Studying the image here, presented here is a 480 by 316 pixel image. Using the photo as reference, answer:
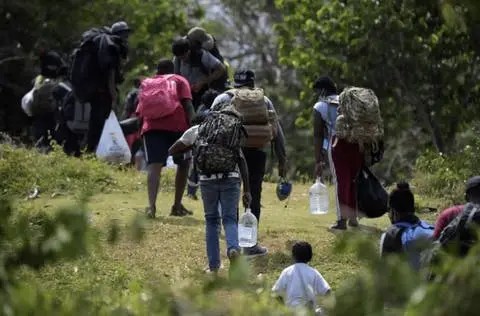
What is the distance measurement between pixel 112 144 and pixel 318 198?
392 centimetres

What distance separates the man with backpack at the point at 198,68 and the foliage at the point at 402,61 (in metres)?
10.1

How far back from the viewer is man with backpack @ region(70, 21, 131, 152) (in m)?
14.9

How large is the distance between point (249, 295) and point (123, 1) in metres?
24.3

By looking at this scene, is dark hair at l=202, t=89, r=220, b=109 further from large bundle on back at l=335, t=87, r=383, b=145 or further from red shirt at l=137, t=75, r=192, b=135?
large bundle on back at l=335, t=87, r=383, b=145

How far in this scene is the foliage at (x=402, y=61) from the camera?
2462 centimetres

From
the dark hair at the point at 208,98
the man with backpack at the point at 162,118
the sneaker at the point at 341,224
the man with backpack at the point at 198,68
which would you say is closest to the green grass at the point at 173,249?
the sneaker at the point at 341,224

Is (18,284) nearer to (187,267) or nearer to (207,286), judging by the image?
(207,286)

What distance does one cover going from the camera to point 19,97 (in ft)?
77.3

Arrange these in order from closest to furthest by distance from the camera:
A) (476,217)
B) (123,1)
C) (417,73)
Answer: (476,217), (417,73), (123,1)

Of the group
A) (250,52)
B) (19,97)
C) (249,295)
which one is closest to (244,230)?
(249,295)

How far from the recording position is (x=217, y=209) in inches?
403

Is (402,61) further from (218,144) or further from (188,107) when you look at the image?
(218,144)

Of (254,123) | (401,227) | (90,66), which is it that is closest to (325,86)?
(254,123)

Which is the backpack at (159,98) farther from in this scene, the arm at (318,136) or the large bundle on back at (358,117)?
the large bundle on back at (358,117)
